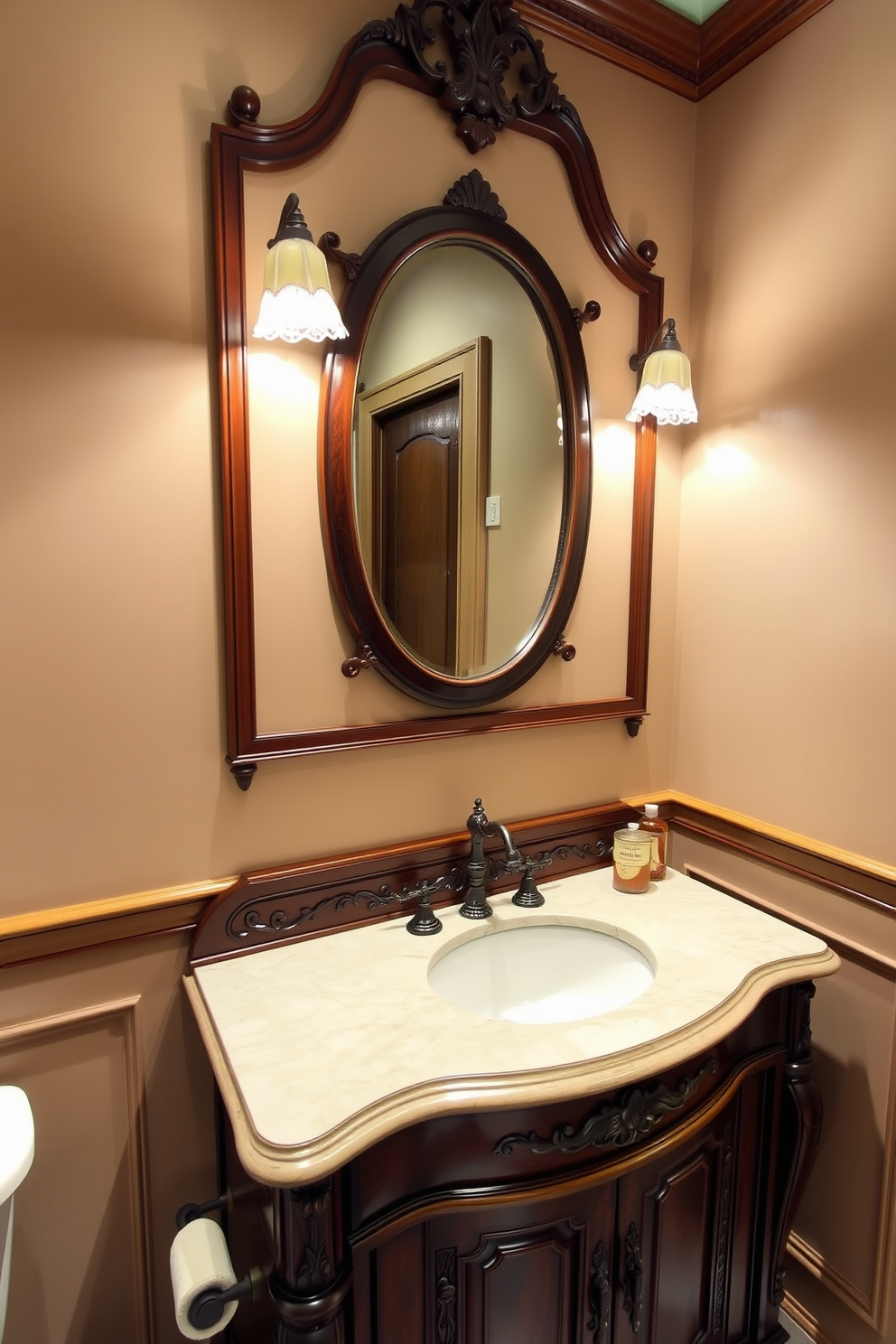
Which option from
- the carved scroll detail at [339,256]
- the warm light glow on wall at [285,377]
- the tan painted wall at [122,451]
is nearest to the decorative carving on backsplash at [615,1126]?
the tan painted wall at [122,451]

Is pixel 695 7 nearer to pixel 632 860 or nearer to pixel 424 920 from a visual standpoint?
pixel 632 860

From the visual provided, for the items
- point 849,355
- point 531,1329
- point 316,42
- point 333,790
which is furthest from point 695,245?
point 531,1329

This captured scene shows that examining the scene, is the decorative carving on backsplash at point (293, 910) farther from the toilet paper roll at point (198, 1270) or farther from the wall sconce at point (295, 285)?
the wall sconce at point (295, 285)

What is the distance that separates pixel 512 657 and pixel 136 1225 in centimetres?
110

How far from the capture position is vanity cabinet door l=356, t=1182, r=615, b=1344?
86cm

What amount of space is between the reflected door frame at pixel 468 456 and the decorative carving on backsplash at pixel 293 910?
408mm

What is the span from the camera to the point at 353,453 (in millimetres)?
1188

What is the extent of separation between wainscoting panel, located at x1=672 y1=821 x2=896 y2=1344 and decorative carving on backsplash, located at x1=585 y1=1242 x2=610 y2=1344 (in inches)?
23.8

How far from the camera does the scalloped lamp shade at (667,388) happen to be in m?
1.31

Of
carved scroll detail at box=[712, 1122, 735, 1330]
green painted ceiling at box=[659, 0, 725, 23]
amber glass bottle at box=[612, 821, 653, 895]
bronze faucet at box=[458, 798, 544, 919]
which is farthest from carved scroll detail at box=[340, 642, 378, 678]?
green painted ceiling at box=[659, 0, 725, 23]

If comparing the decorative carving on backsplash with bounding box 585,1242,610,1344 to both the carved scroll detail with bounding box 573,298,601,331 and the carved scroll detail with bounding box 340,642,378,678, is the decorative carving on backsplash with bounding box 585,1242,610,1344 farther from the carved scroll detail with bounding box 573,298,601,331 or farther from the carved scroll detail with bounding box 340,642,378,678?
the carved scroll detail with bounding box 573,298,601,331

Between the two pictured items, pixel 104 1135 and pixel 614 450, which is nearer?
pixel 104 1135

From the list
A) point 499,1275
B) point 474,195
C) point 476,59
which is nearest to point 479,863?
point 499,1275

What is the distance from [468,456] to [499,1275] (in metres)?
1.21
